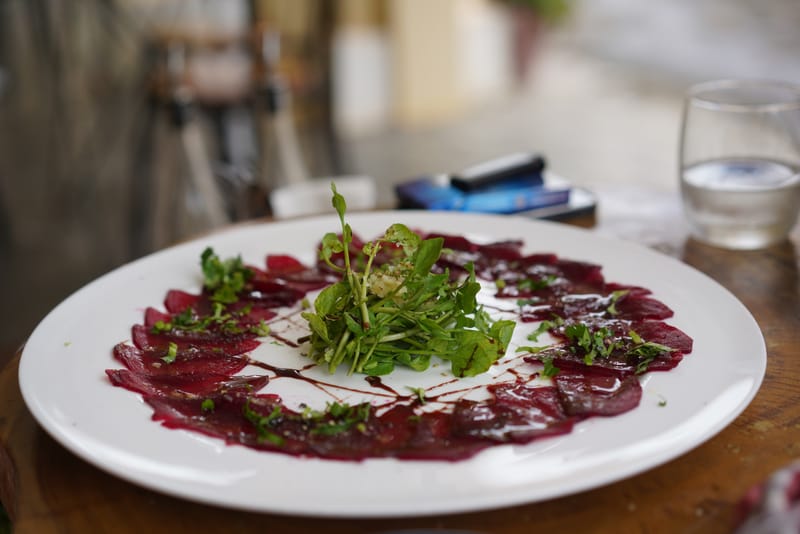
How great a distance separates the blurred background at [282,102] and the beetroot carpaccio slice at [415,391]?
0.80m

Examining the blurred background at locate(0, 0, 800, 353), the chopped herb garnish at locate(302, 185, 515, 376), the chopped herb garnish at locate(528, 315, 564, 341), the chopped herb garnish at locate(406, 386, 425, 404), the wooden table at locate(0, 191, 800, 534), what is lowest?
the blurred background at locate(0, 0, 800, 353)

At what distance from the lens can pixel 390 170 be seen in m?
4.00

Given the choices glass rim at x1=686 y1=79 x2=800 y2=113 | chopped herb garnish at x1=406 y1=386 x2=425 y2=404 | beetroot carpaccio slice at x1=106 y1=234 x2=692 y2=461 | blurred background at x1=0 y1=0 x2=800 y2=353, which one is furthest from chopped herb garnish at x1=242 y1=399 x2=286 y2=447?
blurred background at x1=0 y1=0 x2=800 y2=353

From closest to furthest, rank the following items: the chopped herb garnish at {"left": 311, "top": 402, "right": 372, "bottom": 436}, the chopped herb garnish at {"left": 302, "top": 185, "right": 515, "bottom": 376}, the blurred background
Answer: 1. the chopped herb garnish at {"left": 311, "top": 402, "right": 372, "bottom": 436}
2. the chopped herb garnish at {"left": 302, "top": 185, "right": 515, "bottom": 376}
3. the blurred background

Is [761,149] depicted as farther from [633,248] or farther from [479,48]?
[479,48]

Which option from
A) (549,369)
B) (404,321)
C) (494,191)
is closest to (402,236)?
(404,321)

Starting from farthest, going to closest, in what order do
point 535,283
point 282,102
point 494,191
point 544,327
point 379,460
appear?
point 282,102 → point 494,191 → point 535,283 → point 544,327 → point 379,460

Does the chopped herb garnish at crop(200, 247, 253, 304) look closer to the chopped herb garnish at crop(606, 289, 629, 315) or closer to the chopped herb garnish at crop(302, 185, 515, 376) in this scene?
the chopped herb garnish at crop(302, 185, 515, 376)

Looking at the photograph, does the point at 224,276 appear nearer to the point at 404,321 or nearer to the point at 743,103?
the point at 404,321

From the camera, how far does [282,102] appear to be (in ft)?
9.39

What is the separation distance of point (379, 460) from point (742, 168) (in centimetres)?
77

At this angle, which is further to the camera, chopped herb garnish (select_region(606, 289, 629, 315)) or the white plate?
chopped herb garnish (select_region(606, 289, 629, 315))

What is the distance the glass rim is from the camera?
3.84ft

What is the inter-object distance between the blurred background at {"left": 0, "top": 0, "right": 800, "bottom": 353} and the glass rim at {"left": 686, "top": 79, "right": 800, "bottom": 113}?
0.92 m
